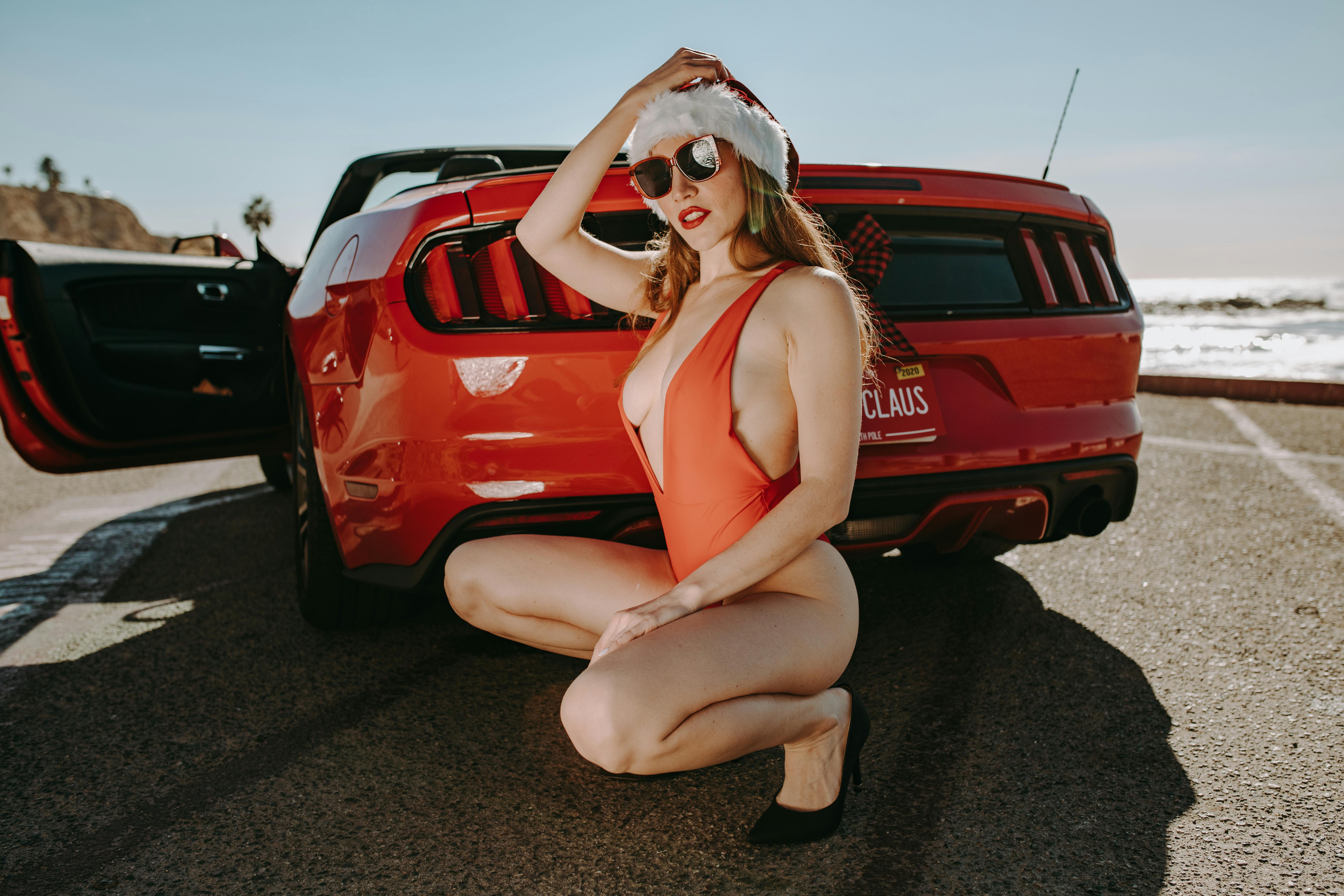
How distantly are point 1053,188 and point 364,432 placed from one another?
2.16 meters

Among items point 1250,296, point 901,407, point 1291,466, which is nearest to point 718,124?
point 901,407

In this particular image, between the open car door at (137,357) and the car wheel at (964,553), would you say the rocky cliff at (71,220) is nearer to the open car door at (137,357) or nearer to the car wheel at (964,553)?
the open car door at (137,357)

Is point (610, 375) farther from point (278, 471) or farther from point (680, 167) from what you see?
point (278, 471)

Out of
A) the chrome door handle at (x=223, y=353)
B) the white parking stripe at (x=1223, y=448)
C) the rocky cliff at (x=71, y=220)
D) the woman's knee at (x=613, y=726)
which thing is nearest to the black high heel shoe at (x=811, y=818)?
the woman's knee at (x=613, y=726)

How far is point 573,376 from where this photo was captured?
206 cm

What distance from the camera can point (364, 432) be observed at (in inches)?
84.8

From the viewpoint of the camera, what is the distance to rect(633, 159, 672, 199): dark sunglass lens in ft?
5.67

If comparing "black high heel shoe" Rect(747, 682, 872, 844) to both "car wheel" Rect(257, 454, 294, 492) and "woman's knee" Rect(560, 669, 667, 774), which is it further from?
"car wheel" Rect(257, 454, 294, 492)

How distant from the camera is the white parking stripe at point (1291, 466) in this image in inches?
179

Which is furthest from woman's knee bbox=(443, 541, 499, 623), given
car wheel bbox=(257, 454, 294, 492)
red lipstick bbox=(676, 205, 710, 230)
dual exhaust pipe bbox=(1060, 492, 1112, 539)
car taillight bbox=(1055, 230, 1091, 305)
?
car wheel bbox=(257, 454, 294, 492)

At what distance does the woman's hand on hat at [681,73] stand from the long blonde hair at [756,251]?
218 mm

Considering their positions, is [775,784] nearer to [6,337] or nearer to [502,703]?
[502,703]

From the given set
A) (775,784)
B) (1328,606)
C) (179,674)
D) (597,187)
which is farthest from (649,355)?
(1328,606)

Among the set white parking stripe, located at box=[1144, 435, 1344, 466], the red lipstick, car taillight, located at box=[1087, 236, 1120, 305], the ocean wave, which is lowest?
the ocean wave
